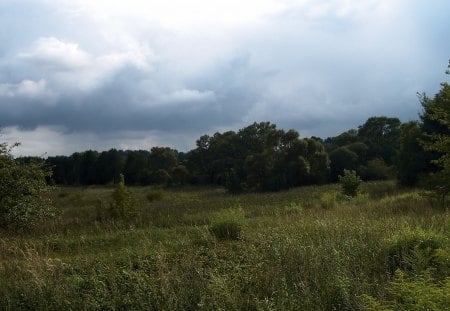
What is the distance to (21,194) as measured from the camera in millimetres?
17484

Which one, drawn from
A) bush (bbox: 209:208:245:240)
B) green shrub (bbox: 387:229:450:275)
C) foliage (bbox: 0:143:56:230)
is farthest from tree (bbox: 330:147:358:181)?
green shrub (bbox: 387:229:450:275)

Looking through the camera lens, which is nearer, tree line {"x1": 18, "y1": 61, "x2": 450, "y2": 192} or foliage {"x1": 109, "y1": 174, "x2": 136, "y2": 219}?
foliage {"x1": 109, "y1": 174, "x2": 136, "y2": 219}

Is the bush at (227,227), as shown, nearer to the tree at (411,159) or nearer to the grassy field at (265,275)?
the grassy field at (265,275)

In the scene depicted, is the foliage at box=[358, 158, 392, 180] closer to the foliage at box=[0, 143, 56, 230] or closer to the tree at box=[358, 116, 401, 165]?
the tree at box=[358, 116, 401, 165]

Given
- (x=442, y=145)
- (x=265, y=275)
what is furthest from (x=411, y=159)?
(x=265, y=275)

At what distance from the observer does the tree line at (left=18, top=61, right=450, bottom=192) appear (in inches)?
1772

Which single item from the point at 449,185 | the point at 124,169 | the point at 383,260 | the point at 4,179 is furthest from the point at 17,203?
the point at 124,169

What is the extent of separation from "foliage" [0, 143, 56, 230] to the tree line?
1053 inches

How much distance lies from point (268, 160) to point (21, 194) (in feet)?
165

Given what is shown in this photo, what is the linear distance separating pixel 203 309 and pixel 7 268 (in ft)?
15.7

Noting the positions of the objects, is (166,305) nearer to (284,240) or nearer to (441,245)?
(284,240)

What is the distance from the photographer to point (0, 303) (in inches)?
299

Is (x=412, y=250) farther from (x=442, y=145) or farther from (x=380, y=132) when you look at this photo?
(x=380, y=132)

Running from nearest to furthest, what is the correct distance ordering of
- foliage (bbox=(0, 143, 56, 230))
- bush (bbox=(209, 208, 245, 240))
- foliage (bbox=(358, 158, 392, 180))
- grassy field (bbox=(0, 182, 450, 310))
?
grassy field (bbox=(0, 182, 450, 310)), bush (bbox=(209, 208, 245, 240)), foliage (bbox=(0, 143, 56, 230)), foliage (bbox=(358, 158, 392, 180))
